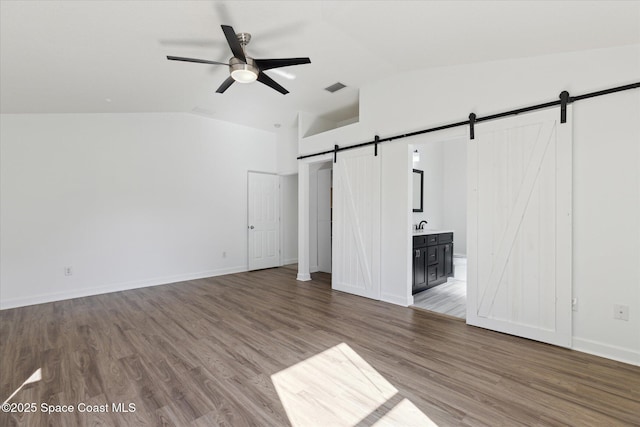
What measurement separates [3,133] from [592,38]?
6876mm

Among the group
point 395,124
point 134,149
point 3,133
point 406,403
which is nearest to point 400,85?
point 395,124

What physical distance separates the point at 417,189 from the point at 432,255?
1.65 meters

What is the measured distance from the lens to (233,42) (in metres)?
2.51

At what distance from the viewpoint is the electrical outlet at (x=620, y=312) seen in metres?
2.48

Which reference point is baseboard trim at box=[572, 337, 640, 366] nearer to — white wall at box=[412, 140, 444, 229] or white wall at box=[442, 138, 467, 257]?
white wall at box=[412, 140, 444, 229]

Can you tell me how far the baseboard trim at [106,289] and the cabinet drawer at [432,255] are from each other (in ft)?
12.8

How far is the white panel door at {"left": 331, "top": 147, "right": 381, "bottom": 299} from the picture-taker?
429 cm

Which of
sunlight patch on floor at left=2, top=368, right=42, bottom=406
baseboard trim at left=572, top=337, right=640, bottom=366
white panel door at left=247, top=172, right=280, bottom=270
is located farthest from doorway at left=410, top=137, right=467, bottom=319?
sunlight patch on floor at left=2, top=368, right=42, bottom=406

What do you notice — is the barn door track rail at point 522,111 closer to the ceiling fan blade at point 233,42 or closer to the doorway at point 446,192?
the doorway at point 446,192

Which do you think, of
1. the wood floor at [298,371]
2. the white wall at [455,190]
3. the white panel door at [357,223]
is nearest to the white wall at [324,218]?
the white panel door at [357,223]

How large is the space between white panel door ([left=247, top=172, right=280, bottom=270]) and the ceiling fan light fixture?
359cm

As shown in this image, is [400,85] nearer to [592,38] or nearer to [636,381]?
[592,38]

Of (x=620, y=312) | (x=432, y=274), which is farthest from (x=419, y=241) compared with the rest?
(x=620, y=312)

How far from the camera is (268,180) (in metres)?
6.78
